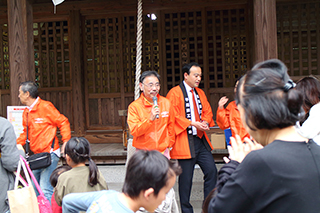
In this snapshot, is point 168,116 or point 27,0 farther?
point 27,0

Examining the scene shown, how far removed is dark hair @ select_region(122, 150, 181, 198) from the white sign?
129 inches

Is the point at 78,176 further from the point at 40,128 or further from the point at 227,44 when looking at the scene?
the point at 227,44

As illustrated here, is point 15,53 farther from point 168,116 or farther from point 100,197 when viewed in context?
point 100,197

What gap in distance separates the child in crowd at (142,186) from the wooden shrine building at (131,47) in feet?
15.6

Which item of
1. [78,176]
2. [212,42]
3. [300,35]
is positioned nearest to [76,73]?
[212,42]

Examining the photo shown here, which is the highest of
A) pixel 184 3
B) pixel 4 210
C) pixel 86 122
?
pixel 184 3

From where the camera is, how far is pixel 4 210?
313 centimetres

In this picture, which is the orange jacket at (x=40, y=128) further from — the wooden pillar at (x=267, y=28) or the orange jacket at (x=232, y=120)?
the wooden pillar at (x=267, y=28)

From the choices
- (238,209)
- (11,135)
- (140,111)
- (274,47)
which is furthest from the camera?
(274,47)

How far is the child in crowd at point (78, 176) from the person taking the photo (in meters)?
2.64

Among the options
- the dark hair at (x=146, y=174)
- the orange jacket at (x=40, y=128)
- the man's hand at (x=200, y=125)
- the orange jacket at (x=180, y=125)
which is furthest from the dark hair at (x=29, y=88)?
the dark hair at (x=146, y=174)

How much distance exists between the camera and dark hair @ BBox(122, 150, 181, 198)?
144 centimetres

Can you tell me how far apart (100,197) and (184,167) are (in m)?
2.47

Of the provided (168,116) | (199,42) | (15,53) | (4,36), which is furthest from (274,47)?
(4,36)
